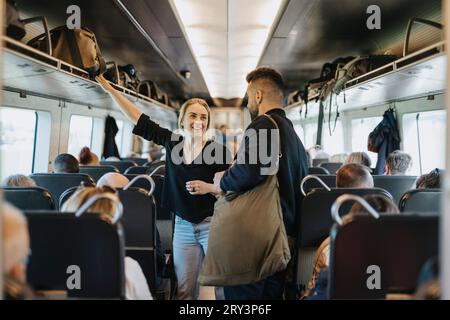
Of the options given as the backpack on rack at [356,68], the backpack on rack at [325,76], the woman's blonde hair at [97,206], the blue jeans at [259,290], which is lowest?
the blue jeans at [259,290]

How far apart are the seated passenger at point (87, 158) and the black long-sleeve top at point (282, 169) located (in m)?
1.41

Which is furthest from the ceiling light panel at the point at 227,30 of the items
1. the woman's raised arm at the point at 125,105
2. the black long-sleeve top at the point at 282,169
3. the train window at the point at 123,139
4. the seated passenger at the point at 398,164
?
the seated passenger at the point at 398,164

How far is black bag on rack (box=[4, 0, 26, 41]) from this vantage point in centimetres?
123

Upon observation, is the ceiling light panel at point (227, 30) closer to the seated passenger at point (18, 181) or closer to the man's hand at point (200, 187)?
the man's hand at point (200, 187)

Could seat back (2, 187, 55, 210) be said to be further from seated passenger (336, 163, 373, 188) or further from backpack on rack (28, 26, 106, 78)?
seated passenger (336, 163, 373, 188)

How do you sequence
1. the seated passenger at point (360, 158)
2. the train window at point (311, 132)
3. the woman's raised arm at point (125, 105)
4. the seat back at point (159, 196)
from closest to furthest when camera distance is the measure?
1. the woman's raised arm at point (125, 105)
2. the seat back at point (159, 196)
3. the seated passenger at point (360, 158)
4. the train window at point (311, 132)

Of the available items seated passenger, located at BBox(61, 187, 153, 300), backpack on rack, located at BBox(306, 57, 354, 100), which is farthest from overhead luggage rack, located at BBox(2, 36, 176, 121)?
backpack on rack, located at BBox(306, 57, 354, 100)

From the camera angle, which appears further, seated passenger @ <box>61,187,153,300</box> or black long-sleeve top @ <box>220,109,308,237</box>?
black long-sleeve top @ <box>220,109,308,237</box>

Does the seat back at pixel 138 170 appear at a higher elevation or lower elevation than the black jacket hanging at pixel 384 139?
lower

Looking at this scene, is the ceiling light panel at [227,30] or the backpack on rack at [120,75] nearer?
the backpack on rack at [120,75]

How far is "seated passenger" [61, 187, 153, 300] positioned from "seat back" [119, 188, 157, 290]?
14 cm

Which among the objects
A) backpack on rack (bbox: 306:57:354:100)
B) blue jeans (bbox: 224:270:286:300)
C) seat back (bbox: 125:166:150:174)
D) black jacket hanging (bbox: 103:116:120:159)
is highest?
backpack on rack (bbox: 306:57:354:100)

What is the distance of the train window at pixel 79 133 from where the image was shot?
2678 millimetres

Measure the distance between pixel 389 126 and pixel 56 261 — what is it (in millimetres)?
3466
